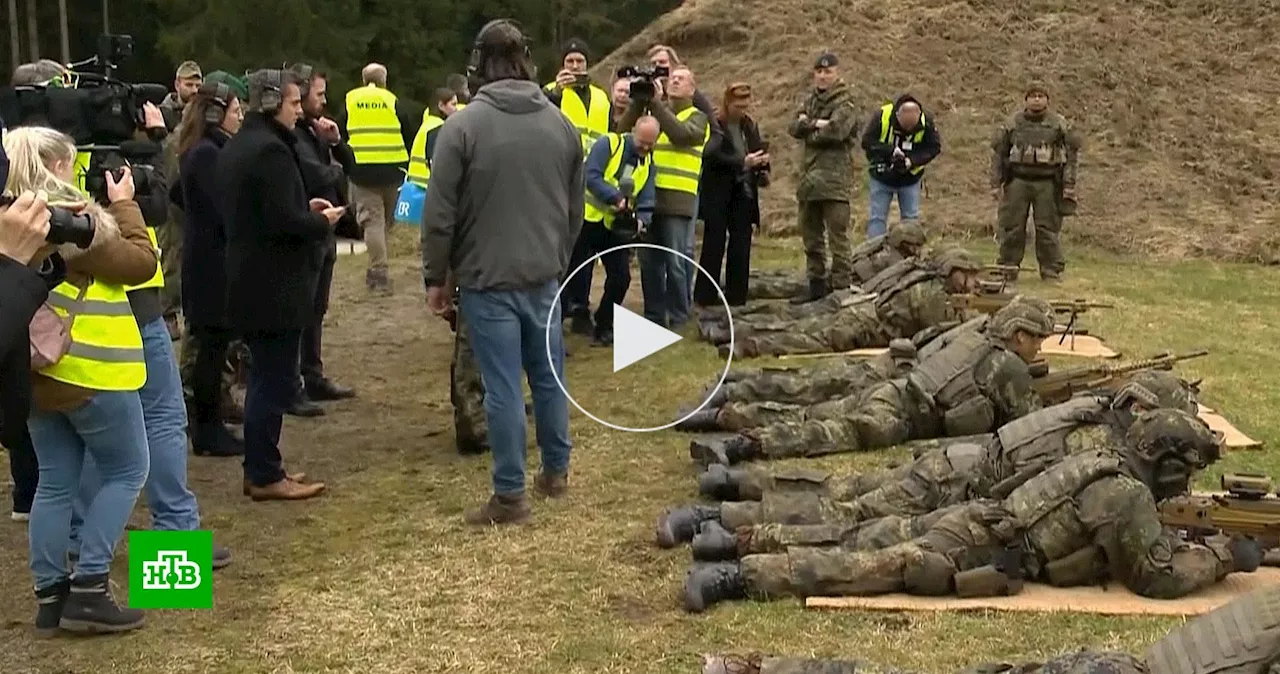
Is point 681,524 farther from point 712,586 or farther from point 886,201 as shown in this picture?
point 886,201

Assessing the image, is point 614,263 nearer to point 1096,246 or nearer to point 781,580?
point 781,580

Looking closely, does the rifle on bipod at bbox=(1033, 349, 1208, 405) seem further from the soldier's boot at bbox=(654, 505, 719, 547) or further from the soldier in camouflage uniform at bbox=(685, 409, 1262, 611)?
the soldier's boot at bbox=(654, 505, 719, 547)

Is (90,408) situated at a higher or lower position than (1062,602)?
higher

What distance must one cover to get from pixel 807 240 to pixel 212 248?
5234mm

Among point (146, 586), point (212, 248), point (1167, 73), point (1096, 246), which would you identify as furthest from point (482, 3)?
point (146, 586)

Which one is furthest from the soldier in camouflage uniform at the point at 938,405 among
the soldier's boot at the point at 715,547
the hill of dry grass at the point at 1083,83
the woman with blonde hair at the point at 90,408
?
the hill of dry grass at the point at 1083,83

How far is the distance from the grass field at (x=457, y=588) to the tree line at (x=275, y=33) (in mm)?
19228

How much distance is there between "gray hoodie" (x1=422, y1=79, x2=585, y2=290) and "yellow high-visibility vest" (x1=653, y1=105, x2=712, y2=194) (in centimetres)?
364

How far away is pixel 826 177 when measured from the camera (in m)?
10.2

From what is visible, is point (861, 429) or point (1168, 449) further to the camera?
point (861, 429)

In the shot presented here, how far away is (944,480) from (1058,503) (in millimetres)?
641

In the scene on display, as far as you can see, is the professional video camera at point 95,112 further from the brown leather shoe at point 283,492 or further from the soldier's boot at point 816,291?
the soldier's boot at point 816,291

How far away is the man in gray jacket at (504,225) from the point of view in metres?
5.33
